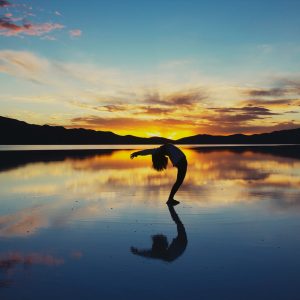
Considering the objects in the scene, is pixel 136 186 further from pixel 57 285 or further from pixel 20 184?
pixel 57 285

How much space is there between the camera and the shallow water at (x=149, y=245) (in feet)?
19.1

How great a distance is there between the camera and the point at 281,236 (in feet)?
28.7

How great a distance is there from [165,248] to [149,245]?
14.5 inches

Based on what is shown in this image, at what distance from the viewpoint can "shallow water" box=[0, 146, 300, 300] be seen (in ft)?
19.1

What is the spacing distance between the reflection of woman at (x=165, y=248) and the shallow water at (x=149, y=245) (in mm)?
20

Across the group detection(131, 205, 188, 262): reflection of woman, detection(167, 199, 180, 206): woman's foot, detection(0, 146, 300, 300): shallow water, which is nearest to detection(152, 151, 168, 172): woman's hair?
detection(167, 199, 180, 206): woman's foot

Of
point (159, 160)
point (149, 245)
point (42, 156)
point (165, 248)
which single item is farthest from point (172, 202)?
point (42, 156)

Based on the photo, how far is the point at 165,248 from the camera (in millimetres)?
7938

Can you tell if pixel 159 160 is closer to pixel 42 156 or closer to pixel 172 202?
pixel 172 202

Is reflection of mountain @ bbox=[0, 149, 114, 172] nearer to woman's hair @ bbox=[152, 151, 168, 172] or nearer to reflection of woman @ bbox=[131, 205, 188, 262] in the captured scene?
woman's hair @ bbox=[152, 151, 168, 172]

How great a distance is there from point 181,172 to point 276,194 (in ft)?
14.2

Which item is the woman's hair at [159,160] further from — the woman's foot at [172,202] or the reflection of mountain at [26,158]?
the reflection of mountain at [26,158]

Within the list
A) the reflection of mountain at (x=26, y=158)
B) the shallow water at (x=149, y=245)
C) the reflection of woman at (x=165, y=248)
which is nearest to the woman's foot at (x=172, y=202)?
the shallow water at (x=149, y=245)

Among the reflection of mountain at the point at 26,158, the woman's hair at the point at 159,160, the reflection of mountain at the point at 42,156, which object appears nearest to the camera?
the woman's hair at the point at 159,160
